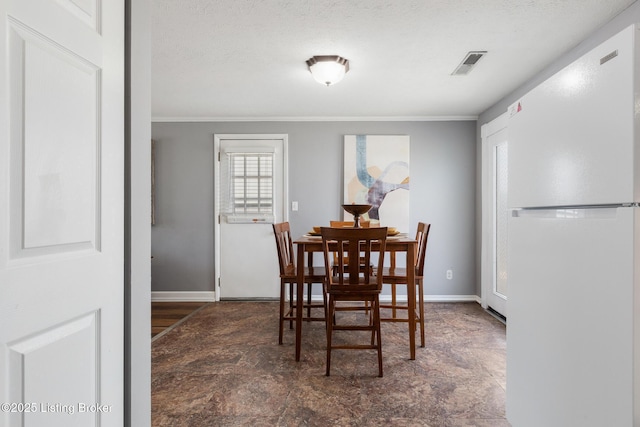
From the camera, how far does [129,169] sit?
117 centimetres

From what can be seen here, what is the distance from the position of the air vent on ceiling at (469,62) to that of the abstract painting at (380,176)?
1381 millimetres

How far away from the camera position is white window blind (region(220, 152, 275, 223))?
4.34 meters

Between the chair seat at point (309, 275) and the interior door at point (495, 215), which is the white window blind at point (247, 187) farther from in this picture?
the interior door at point (495, 215)

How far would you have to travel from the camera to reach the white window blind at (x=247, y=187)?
14.3 ft

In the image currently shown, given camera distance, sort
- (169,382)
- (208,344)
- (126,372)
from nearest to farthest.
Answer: (126,372) → (169,382) → (208,344)

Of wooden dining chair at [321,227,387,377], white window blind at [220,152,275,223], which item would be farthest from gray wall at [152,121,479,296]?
wooden dining chair at [321,227,387,377]

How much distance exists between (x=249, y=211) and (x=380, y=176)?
1672 mm

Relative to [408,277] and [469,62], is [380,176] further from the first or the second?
[408,277]

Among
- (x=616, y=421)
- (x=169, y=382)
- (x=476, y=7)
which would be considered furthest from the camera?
(x=169, y=382)
